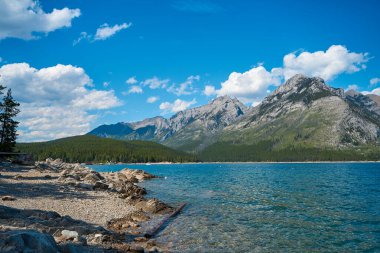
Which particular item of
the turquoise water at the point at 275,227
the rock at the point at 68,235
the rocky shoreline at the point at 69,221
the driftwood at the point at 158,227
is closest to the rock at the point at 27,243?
the rocky shoreline at the point at 69,221

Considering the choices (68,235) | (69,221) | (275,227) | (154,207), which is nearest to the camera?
(68,235)

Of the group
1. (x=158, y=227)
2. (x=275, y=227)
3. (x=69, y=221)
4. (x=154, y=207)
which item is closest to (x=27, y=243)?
(x=69, y=221)

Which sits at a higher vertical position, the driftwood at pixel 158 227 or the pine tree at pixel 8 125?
the pine tree at pixel 8 125

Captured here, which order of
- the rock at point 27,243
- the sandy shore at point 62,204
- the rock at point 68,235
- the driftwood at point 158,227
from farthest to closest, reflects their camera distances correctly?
the sandy shore at point 62,204 → the driftwood at point 158,227 → the rock at point 68,235 → the rock at point 27,243

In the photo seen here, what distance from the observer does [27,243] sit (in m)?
13.3

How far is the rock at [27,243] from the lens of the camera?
1264 cm

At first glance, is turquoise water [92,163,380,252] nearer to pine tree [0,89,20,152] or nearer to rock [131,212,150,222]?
rock [131,212,150,222]

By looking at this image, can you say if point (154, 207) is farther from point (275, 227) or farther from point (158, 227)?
point (275, 227)

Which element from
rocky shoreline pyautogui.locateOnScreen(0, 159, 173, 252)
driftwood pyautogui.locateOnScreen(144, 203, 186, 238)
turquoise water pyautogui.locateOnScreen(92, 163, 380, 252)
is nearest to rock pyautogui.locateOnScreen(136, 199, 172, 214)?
rocky shoreline pyautogui.locateOnScreen(0, 159, 173, 252)

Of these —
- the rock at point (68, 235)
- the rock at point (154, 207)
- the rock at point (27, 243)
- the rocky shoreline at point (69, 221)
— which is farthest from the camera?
the rock at point (154, 207)

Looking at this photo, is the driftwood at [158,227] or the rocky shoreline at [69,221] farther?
the driftwood at [158,227]

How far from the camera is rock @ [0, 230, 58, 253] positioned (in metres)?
12.6

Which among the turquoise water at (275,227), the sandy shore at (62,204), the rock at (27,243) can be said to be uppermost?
the rock at (27,243)

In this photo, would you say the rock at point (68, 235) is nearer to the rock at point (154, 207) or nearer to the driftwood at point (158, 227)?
the driftwood at point (158, 227)
